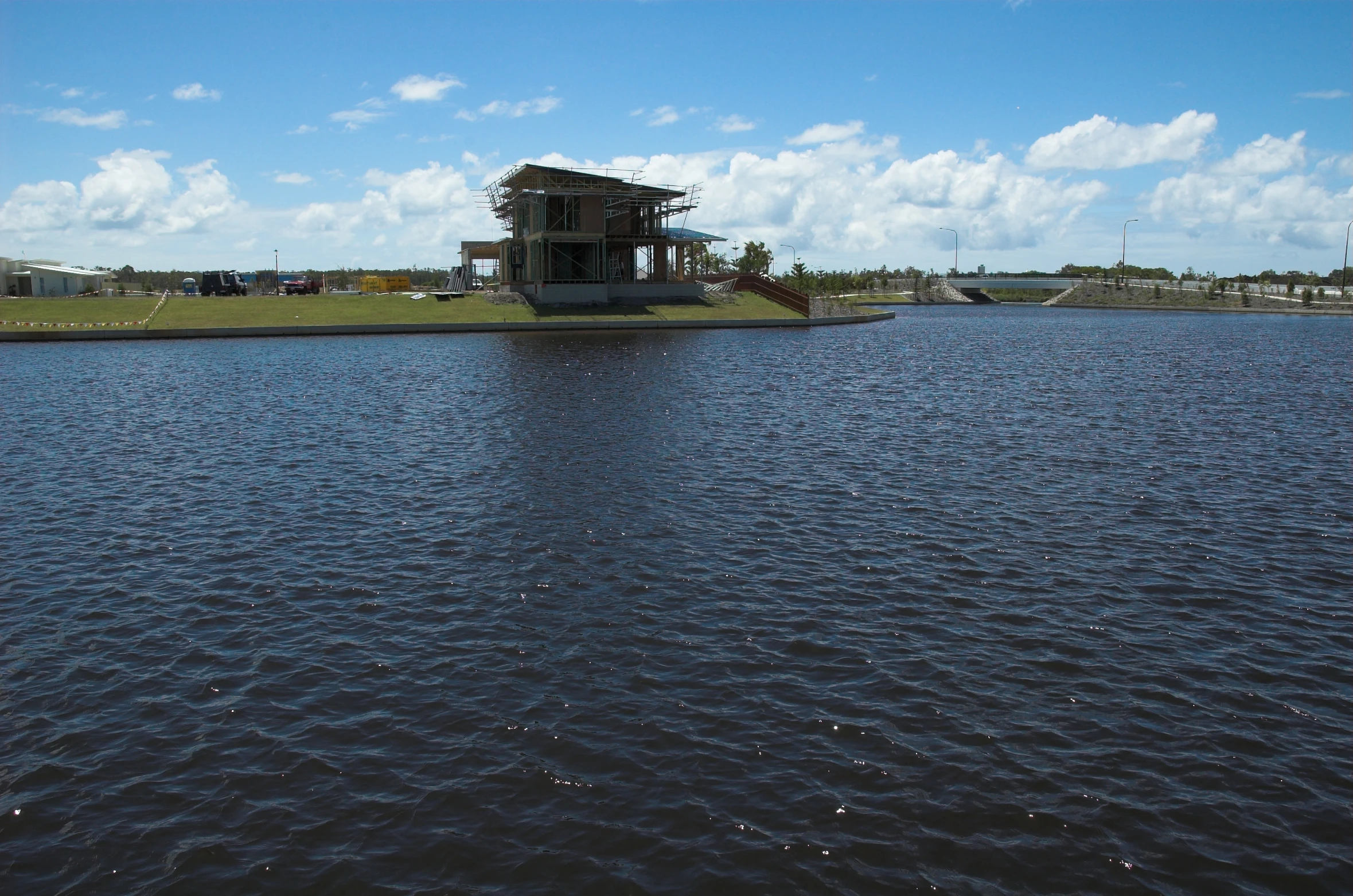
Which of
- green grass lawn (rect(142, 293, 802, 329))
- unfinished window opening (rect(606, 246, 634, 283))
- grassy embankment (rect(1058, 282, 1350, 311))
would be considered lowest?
green grass lawn (rect(142, 293, 802, 329))

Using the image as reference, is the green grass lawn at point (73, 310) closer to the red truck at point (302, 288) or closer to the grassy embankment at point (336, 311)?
the grassy embankment at point (336, 311)

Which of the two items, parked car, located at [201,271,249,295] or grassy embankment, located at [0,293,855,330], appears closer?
grassy embankment, located at [0,293,855,330]

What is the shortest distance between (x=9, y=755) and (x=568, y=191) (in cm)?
7654

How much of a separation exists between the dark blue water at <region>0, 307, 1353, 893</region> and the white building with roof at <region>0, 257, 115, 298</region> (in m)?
87.2

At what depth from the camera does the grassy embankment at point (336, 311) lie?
239ft

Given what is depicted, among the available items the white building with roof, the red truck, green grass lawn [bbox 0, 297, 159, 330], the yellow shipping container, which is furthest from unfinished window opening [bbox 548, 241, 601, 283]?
the white building with roof

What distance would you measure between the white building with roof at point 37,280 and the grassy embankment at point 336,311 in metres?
18.2

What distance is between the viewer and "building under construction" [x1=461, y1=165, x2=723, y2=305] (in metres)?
83.4

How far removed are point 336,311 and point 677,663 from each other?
238 feet

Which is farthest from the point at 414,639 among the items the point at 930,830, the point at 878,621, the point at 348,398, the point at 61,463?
the point at 348,398

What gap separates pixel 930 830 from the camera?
9102 millimetres

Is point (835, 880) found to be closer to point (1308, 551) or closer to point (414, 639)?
point (414, 639)

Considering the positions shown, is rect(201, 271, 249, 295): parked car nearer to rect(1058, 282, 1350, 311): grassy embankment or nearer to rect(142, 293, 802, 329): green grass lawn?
rect(142, 293, 802, 329): green grass lawn

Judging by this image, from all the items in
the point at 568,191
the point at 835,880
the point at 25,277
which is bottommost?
the point at 835,880
